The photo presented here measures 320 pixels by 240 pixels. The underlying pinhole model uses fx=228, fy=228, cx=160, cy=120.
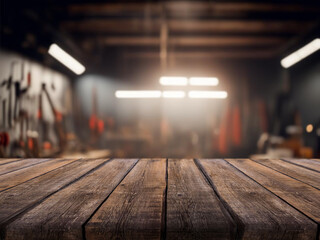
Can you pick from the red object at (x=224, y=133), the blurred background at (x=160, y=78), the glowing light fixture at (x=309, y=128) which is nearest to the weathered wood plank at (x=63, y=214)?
the blurred background at (x=160, y=78)

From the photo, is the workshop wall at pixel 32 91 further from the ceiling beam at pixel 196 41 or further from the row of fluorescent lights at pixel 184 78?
the ceiling beam at pixel 196 41

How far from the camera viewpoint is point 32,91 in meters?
3.48

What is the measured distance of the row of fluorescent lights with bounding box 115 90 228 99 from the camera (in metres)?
5.59

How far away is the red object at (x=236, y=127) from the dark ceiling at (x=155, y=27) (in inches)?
59.4

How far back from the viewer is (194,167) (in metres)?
1.43

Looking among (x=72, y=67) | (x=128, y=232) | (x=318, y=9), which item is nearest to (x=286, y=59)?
(x=318, y=9)

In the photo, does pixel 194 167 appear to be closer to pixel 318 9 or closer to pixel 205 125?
pixel 318 9

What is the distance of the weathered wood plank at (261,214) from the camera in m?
0.61

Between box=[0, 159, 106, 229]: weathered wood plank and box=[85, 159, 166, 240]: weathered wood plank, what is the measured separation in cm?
25

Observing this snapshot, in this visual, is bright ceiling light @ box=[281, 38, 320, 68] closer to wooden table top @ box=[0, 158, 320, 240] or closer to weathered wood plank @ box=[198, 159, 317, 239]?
wooden table top @ box=[0, 158, 320, 240]

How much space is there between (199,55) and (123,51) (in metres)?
1.83

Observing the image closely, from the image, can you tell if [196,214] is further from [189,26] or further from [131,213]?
[189,26]

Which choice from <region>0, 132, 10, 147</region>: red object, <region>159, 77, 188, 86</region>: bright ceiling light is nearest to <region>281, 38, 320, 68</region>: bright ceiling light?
<region>159, 77, 188, 86</region>: bright ceiling light

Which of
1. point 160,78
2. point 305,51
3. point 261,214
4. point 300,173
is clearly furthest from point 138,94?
point 261,214
